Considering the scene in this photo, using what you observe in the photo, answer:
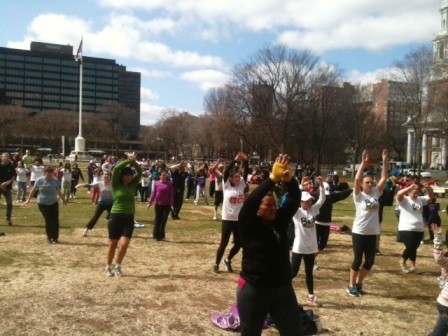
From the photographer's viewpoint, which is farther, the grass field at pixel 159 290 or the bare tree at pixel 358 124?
the bare tree at pixel 358 124

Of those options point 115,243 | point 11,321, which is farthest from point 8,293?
point 115,243

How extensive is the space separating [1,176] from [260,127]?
4410 centimetres

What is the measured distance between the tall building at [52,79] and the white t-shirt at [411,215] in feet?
402

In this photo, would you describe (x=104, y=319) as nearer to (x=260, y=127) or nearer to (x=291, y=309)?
(x=291, y=309)

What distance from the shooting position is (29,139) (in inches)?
3364

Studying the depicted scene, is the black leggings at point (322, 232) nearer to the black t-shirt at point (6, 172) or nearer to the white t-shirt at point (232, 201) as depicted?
the white t-shirt at point (232, 201)

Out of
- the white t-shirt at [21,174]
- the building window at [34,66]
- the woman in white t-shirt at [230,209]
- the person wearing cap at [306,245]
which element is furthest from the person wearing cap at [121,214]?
the building window at [34,66]

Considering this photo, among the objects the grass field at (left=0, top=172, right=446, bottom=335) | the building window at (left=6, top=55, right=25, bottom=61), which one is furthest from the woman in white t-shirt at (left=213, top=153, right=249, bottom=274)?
the building window at (left=6, top=55, right=25, bottom=61)

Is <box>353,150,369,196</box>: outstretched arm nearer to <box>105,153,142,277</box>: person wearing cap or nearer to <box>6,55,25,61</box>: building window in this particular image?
<box>105,153,142,277</box>: person wearing cap

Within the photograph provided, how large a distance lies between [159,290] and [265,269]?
3477mm

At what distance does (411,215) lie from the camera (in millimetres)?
8070

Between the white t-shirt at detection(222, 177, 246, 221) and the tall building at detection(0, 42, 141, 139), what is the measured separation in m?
122

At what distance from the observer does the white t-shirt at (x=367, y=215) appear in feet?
21.3

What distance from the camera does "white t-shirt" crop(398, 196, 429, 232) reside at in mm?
8008
